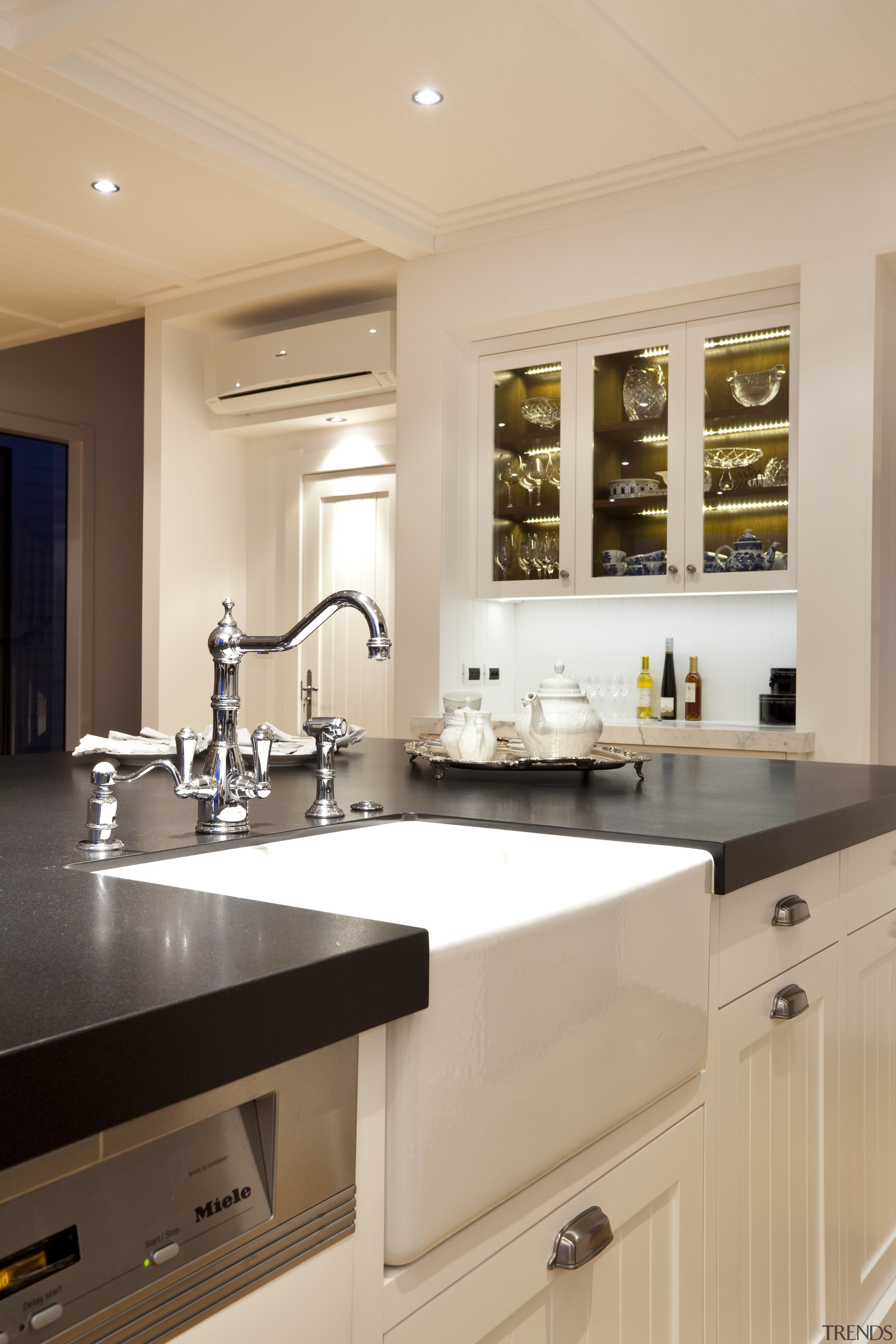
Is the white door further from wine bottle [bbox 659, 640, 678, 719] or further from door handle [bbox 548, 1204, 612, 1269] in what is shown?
door handle [bbox 548, 1204, 612, 1269]

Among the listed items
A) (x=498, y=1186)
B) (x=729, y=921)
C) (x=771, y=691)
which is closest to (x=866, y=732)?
(x=771, y=691)

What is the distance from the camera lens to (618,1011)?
0.90 meters

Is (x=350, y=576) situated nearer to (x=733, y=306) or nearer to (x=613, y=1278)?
(x=733, y=306)

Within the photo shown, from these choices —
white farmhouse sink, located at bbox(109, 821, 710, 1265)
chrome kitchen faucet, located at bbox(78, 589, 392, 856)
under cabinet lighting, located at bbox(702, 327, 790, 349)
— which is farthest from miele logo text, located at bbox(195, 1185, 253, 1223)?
under cabinet lighting, located at bbox(702, 327, 790, 349)

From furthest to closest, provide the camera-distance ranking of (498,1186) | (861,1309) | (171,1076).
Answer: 1. (861,1309)
2. (498,1186)
3. (171,1076)

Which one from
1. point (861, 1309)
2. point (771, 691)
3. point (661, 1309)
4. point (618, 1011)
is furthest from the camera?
point (771, 691)

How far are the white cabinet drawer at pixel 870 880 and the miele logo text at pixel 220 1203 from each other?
110 cm

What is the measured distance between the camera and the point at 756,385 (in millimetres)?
3553

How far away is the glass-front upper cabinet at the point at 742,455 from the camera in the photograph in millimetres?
3494

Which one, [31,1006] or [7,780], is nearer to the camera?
[31,1006]

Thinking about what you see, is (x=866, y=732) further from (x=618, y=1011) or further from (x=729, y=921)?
(x=618, y=1011)

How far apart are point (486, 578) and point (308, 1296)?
11.7ft

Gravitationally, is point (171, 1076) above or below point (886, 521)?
below

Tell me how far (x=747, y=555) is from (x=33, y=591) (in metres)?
3.68
